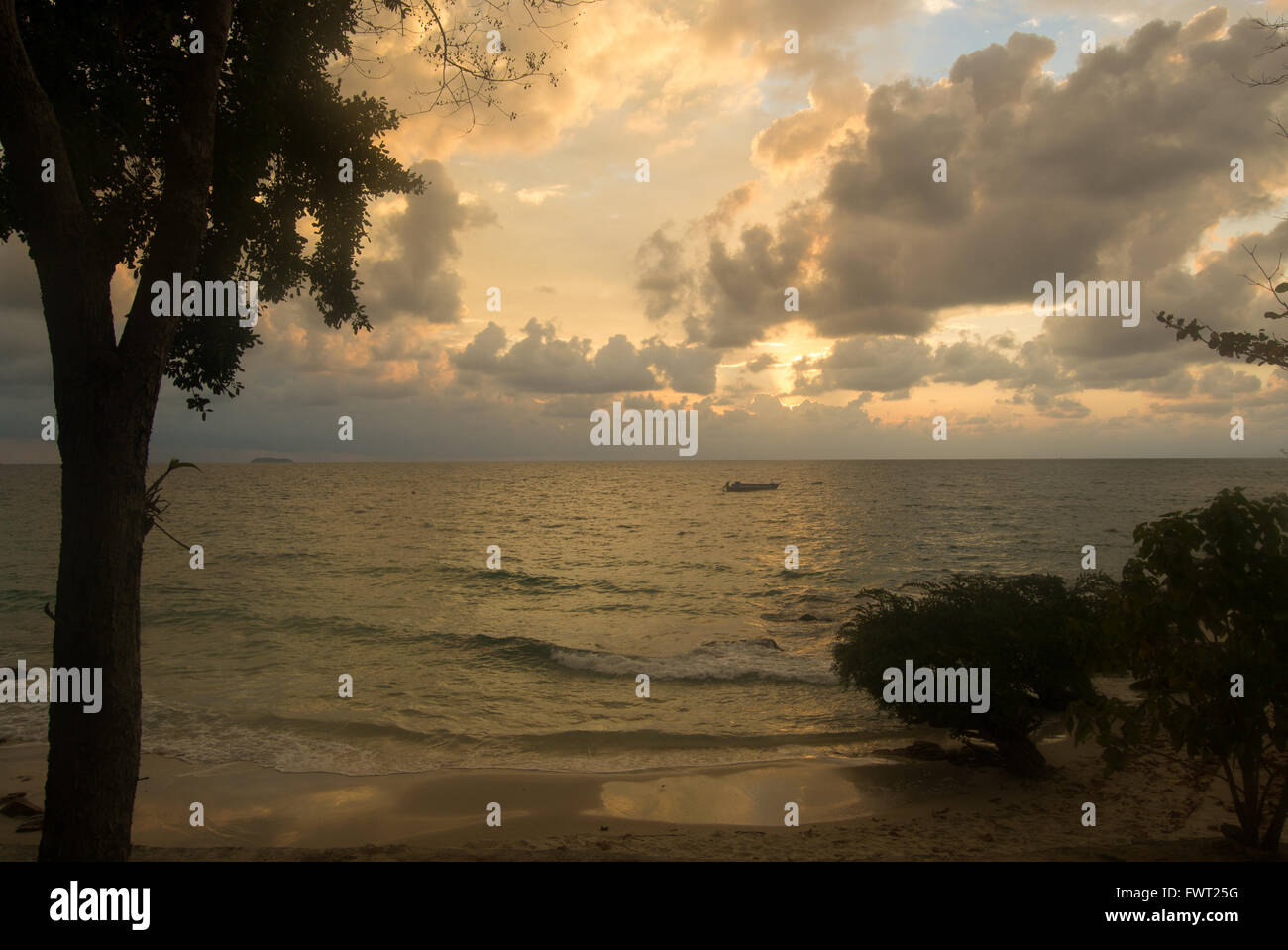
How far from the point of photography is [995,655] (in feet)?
37.8

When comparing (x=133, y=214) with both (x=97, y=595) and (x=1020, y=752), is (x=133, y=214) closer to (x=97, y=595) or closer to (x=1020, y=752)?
(x=97, y=595)

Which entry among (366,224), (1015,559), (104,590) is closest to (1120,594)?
(104,590)

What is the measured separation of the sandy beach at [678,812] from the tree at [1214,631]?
195 cm

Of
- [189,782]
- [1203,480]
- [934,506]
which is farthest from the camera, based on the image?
[1203,480]

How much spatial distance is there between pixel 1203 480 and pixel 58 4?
175018 millimetres

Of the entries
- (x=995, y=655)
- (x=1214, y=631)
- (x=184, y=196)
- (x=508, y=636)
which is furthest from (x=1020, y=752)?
(x=508, y=636)

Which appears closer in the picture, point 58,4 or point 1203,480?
point 58,4

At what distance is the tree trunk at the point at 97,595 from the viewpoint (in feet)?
14.9

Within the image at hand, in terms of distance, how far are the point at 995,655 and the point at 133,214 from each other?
480 inches

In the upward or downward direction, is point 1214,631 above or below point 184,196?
below

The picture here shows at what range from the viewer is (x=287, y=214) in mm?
8086

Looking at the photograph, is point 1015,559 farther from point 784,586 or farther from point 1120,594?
point 1120,594
